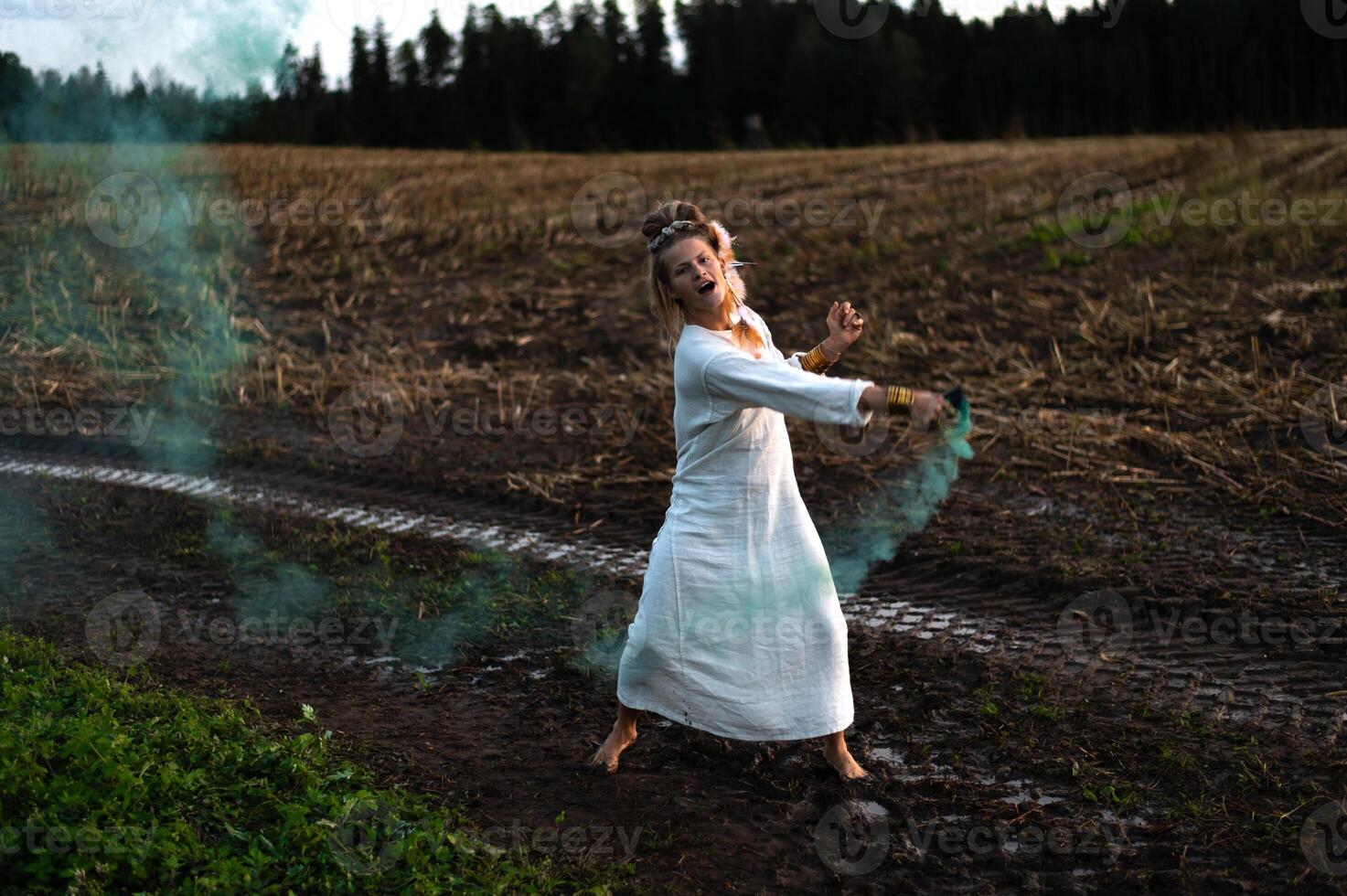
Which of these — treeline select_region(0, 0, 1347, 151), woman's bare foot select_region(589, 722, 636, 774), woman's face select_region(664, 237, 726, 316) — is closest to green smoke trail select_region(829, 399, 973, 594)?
woman's bare foot select_region(589, 722, 636, 774)

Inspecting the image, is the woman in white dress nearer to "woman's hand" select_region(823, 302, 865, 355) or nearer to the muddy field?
"woman's hand" select_region(823, 302, 865, 355)

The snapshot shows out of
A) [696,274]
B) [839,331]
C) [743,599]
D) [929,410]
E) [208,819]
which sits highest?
[696,274]

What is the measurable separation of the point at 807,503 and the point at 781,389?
11.1ft

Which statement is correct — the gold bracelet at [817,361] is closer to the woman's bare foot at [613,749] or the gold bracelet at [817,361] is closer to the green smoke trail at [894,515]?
the woman's bare foot at [613,749]

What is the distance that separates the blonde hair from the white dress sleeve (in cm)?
16

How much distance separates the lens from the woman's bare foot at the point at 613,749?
4129 millimetres

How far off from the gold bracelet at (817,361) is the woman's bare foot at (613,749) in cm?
136

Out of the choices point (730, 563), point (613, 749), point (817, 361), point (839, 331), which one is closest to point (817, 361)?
point (817, 361)

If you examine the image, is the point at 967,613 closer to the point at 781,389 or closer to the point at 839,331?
the point at 839,331

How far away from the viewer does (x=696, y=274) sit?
147 inches

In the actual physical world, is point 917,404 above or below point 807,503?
above

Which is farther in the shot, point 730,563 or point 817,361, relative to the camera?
point 817,361

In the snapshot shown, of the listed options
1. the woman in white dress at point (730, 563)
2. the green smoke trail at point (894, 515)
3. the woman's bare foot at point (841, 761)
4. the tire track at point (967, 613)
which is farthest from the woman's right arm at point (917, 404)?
the green smoke trail at point (894, 515)

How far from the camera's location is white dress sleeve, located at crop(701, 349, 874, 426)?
328cm
